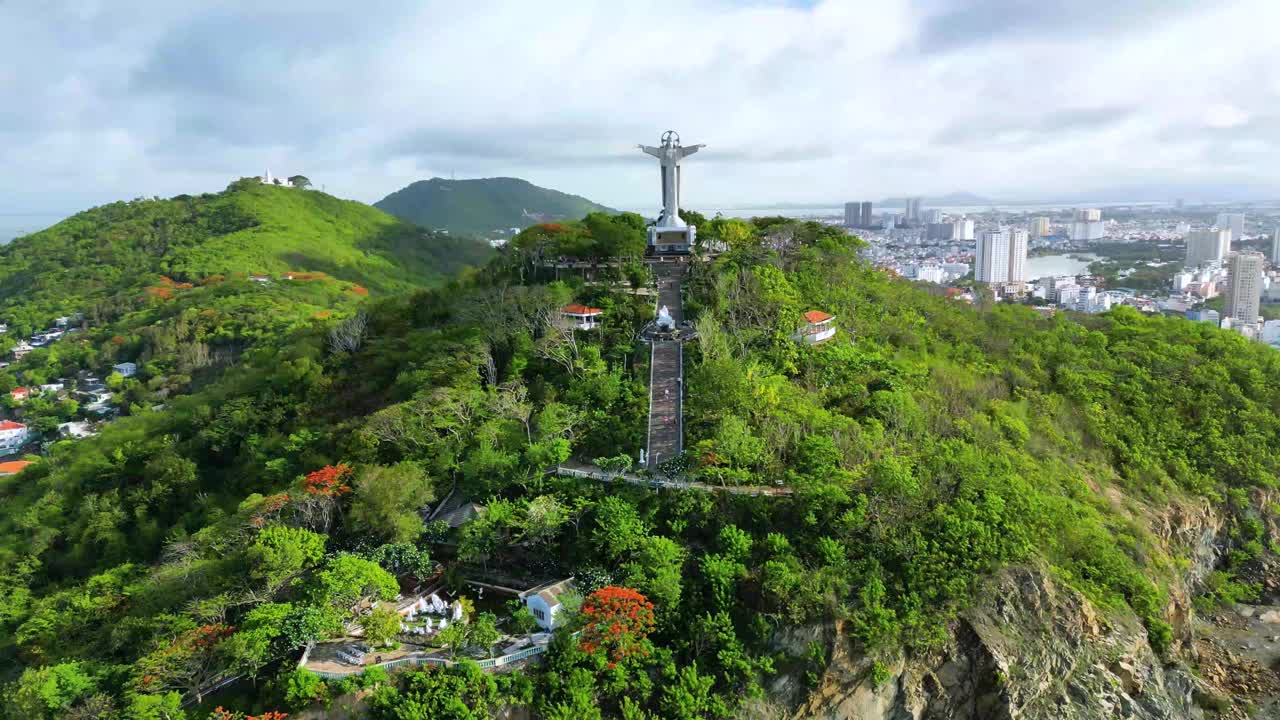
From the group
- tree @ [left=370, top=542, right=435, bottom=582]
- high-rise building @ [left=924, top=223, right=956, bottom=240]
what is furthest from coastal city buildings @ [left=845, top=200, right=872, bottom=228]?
tree @ [left=370, top=542, right=435, bottom=582]

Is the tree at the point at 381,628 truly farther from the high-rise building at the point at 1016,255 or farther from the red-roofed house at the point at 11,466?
the high-rise building at the point at 1016,255

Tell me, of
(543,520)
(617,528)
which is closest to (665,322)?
(617,528)

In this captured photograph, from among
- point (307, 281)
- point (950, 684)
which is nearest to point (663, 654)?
point (950, 684)

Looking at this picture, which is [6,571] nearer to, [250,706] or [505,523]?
[250,706]

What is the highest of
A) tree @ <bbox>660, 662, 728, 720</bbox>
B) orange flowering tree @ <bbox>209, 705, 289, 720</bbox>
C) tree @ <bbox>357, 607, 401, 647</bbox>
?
tree @ <bbox>357, 607, 401, 647</bbox>

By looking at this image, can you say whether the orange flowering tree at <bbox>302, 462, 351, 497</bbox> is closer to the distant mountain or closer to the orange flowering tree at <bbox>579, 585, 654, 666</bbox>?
the orange flowering tree at <bbox>579, 585, 654, 666</bbox>

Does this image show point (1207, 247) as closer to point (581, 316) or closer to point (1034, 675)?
point (581, 316)
